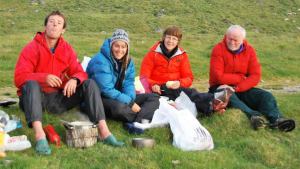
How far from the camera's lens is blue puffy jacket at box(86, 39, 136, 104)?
8781mm

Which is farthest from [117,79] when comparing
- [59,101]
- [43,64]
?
[43,64]

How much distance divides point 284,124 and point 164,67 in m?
2.84

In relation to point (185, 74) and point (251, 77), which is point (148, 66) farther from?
point (251, 77)

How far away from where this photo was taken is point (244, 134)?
9.32 meters

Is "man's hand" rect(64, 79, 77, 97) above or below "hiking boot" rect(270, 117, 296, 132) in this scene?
above

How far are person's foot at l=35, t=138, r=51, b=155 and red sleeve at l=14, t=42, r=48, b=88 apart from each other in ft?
3.72

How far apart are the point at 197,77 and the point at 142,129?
9936 mm

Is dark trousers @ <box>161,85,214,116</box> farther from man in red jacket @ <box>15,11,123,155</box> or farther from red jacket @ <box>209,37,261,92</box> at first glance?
man in red jacket @ <box>15,11,123,155</box>

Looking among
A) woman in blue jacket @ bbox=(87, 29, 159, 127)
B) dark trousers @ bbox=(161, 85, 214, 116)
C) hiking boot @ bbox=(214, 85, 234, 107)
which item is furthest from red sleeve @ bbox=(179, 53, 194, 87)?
woman in blue jacket @ bbox=(87, 29, 159, 127)

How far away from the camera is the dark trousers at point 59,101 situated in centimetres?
755

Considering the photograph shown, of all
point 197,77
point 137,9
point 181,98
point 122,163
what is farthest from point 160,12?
point 122,163

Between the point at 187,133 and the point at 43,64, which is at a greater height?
the point at 43,64

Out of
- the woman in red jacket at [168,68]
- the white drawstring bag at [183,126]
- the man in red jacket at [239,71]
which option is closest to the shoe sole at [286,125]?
the man in red jacket at [239,71]

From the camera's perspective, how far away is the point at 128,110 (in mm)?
8914
